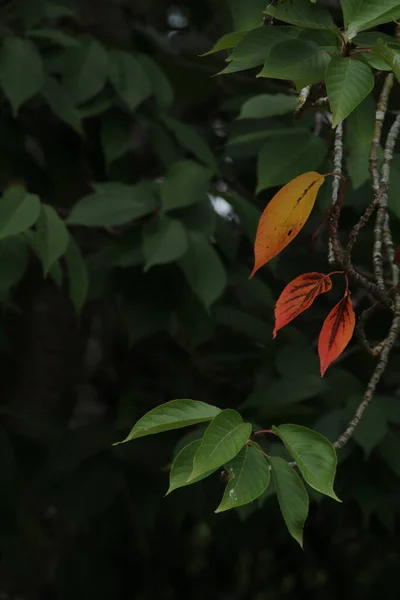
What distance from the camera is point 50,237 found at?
1754 millimetres

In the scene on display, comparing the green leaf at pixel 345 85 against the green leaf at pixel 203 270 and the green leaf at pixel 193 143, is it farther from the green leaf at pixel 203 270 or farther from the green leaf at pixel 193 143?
the green leaf at pixel 193 143

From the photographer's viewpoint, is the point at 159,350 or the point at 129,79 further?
the point at 159,350

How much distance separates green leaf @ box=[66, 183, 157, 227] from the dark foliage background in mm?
16

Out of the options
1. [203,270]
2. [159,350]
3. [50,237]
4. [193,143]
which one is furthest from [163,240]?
[159,350]

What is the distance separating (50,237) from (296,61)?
32.6 inches

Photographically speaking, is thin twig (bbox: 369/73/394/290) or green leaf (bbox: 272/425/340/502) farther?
thin twig (bbox: 369/73/394/290)

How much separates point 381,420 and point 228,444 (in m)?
0.98

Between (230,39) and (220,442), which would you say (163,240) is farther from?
(220,442)

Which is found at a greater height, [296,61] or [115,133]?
[296,61]

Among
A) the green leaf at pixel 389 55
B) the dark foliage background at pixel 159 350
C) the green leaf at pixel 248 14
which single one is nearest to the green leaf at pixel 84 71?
the dark foliage background at pixel 159 350

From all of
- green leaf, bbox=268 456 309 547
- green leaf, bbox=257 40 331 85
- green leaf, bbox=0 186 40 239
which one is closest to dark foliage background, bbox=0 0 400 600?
green leaf, bbox=0 186 40 239

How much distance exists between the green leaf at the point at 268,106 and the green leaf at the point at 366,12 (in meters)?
0.86

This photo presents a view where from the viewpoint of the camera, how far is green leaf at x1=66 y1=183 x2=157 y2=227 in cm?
193

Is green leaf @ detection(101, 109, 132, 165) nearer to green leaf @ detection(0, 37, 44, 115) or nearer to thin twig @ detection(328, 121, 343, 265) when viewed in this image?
green leaf @ detection(0, 37, 44, 115)
